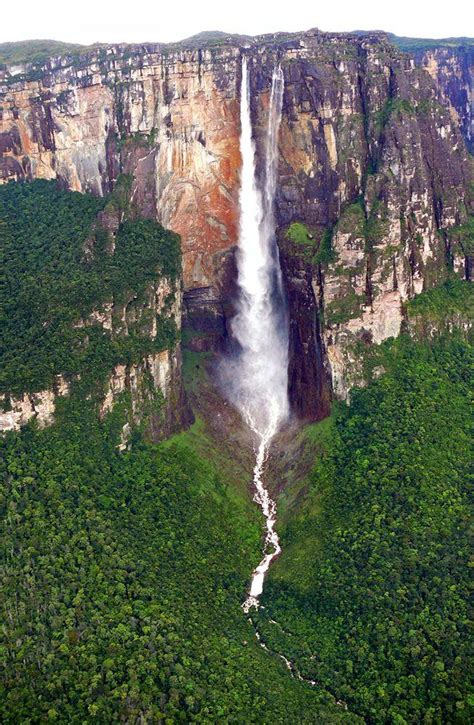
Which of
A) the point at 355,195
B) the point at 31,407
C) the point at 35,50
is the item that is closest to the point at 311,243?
the point at 355,195

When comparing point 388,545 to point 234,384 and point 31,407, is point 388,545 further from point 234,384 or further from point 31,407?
point 234,384

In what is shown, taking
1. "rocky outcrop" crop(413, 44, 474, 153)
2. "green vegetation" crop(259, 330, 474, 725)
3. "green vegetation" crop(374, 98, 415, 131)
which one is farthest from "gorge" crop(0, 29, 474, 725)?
"rocky outcrop" crop(413, 44, 474, 153)

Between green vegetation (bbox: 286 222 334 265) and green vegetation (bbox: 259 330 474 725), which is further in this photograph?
green vegetation (bbox: 286 222 334 265)

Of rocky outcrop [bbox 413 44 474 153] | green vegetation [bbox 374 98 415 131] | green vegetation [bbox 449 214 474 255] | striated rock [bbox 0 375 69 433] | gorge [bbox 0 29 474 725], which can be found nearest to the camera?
gorge [bbox 0 29 474 725]

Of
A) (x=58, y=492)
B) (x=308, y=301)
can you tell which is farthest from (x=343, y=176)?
(x=58, y=492)

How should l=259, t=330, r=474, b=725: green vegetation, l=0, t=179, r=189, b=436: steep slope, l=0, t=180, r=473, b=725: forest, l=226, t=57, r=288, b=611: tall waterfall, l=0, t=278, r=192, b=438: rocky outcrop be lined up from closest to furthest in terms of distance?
l=0, t=180, r=473, b=725: forest < l=259, t=330, r=474, b=725: green vegetation < l=0, t=179, r=189, b=436: steep slope < l=0, t=278, r=192, b=438: rocky outcrop < l=226, t=57, r=288, b=611: tall waterfall

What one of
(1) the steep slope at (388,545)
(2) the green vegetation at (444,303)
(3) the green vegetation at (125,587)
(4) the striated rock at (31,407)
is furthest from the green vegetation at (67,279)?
(2) the green vegetation at (444,303)

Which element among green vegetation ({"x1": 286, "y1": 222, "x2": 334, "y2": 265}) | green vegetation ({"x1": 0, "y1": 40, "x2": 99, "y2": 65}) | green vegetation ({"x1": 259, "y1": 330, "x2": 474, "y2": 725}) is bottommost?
green vegetation ({"x1": 259, "y1": 330, "x2": 474, "y2": 725})

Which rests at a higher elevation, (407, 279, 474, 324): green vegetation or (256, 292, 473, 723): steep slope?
(407, 279, 474, 324): green vegetation

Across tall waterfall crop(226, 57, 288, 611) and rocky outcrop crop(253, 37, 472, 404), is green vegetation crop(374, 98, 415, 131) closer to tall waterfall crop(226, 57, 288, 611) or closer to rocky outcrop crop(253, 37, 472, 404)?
rocky outcrop crop(253, 37, 472, 404)
